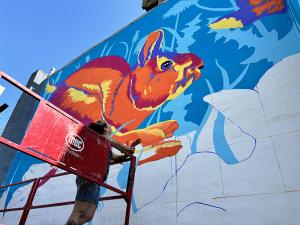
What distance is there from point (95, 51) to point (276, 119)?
5589mm

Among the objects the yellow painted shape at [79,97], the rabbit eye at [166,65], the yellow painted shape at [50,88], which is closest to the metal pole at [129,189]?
the rabbit eye at [166,65]

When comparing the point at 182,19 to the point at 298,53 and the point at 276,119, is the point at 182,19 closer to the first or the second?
the point at 298,53

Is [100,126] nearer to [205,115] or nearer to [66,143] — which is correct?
[66,143]

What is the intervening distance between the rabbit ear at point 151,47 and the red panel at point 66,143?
3336 millimetres

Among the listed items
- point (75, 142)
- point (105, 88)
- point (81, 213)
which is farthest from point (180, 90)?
point (81, 213)

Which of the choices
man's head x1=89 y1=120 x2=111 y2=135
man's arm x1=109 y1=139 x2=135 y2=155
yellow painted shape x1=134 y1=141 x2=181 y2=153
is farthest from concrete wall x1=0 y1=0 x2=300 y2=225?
man's head x1=89 y1=120 x2=111 y2=135

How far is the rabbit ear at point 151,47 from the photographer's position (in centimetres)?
604

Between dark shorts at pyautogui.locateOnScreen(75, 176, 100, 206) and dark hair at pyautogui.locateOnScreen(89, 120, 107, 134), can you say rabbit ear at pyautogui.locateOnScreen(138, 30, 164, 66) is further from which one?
dark shorts at pyautogui.locateOnScreen(75, 176, 100, 206)

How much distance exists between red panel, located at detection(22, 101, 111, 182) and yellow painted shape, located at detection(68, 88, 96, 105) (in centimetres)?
368

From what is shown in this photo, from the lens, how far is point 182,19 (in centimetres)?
598

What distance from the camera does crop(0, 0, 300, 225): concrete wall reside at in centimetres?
338

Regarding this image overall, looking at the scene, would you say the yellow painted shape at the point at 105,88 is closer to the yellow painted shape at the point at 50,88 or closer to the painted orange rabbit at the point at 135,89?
the painted orange rabbit at the point at 135,89

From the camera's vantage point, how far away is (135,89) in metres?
5.80

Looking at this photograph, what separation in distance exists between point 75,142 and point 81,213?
0.75 metres
